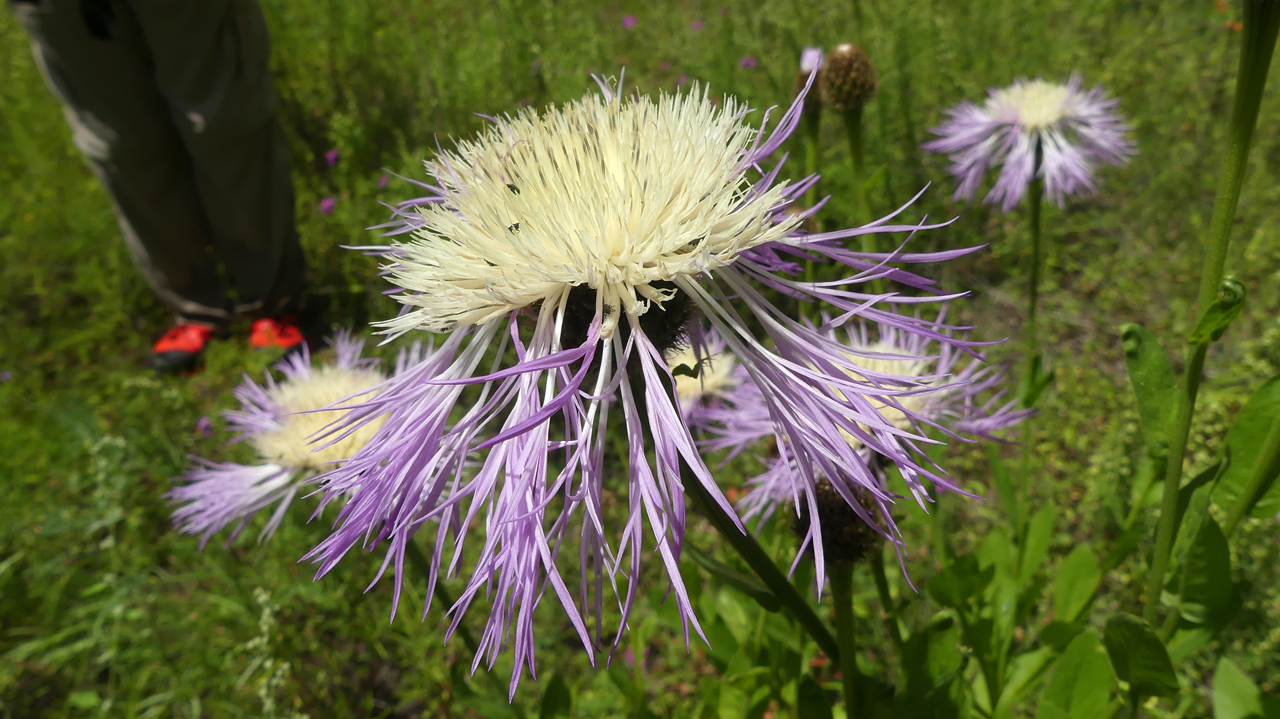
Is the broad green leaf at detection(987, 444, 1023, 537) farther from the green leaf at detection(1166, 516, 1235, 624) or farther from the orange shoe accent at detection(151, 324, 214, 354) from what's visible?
the orange shoe accent at detection(151, 324, 214, 354)

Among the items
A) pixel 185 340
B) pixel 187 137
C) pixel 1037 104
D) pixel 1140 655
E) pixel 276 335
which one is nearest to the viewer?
pixel 1140 655

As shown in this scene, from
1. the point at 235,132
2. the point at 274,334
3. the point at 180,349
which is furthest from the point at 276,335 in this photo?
the point at 235,132

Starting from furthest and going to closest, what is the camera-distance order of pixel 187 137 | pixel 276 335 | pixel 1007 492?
pixel 276 335 < pixel 187 137 < pixel 1007 492

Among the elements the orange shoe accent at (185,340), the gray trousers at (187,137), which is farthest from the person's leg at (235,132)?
the orange shoe accent at (185,340)

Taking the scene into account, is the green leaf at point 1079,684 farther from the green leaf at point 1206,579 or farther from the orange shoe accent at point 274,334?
the orange shoe accent at point 274,334

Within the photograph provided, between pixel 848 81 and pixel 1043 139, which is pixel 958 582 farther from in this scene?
pixel 1043 139

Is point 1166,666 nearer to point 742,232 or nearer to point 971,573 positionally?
point 971,573
